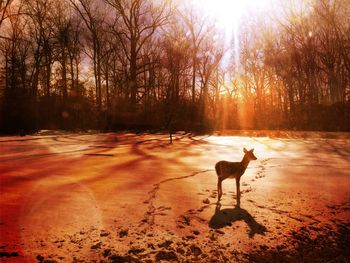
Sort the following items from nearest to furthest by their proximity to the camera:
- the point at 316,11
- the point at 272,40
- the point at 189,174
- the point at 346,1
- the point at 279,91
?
the point at 189,174, the point at 346,1, the point at 316,11, the point at 272,40, the point at 279,91

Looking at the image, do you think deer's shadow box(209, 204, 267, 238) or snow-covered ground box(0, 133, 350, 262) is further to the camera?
deer's shadow box(209, 204, 267, 238)

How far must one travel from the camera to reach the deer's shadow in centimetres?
473

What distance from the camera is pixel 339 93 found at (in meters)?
38.3

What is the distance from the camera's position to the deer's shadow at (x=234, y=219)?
15.5 ft

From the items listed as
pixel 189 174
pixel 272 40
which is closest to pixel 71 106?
pixel 272 40

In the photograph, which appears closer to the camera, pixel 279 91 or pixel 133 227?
pixel 133 227

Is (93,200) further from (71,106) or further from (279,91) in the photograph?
(279,91)

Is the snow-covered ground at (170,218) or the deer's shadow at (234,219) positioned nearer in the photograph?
the snow-covered ground at (170,218)

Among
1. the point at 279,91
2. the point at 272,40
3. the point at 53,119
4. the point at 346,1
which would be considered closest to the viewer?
the point at 346,1

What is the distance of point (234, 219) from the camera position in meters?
5.05

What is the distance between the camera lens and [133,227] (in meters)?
4.62

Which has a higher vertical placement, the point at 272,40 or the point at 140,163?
the point at 272,40

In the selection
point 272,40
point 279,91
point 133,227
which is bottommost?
point 133,227

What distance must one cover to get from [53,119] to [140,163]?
94.3 feet
